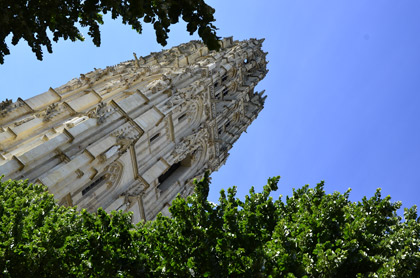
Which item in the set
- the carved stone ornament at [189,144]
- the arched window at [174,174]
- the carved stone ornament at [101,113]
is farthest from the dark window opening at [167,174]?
the carved stone ornament at [101,113]

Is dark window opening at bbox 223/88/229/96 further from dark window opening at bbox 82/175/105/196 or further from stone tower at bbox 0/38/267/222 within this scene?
dark window opening at bbox 82/175/105/196

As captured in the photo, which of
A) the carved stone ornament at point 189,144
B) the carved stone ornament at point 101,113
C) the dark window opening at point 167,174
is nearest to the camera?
the carved stone ornament at point 101,113

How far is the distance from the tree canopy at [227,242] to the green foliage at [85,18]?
3.53m

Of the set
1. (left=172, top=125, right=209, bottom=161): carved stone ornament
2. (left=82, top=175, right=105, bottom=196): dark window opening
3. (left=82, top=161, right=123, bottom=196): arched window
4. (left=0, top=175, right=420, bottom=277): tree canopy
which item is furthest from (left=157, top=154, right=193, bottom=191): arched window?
(left=0, top=175, right=420, bottom=277): tree canopy

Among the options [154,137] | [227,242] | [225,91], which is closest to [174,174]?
[154,137]

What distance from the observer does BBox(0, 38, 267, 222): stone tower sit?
14461 millimetres

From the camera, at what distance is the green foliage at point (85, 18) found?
5965mm

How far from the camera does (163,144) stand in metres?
21.9

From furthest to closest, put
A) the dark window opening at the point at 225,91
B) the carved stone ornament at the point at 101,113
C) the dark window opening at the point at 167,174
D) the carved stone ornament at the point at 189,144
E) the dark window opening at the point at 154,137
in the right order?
the dark window opening at the point at 225,91, the dark window opening at the point at 167,174, the carved stone ornament at the point at 189,144, the dark window opening at the point at 154,137, the carved stone ornament at the point at 101,113

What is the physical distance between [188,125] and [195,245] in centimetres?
1808

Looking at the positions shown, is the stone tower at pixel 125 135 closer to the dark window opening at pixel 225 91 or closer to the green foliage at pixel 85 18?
the dark window opening at pixel 225 91

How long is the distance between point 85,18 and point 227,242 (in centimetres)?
499

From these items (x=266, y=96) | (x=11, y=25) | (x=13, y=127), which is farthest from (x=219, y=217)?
(x=266, y=96)

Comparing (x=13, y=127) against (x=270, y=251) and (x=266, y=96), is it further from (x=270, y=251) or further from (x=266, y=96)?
(x=266, y=96)
